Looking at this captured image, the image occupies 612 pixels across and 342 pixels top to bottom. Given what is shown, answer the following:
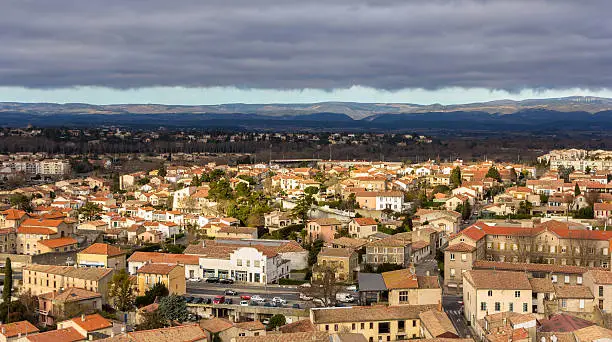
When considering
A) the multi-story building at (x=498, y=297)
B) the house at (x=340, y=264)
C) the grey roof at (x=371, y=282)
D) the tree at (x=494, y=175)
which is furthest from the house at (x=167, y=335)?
the tree at (x=494, y=175)

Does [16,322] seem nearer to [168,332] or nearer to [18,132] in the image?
[168,332]

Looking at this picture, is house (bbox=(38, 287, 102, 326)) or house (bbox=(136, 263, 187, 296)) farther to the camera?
house (bbox=(136, 263, 187, 296))

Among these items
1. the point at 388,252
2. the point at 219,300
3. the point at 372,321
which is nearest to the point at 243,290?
the point at 219,300

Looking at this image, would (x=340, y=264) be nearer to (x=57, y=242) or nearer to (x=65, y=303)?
(x=65, y=303)

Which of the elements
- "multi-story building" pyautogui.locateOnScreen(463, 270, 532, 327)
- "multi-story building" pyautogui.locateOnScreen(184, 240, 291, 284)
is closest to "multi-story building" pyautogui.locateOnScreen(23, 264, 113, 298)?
"multi-story building" pyautogui.locateOnScreen(184, 240, 291, 284)

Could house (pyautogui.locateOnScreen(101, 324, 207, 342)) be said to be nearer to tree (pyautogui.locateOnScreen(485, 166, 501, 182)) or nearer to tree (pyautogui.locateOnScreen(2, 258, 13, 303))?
tree (pyautogui.locateOnScreen(2, 258, 13, 303))

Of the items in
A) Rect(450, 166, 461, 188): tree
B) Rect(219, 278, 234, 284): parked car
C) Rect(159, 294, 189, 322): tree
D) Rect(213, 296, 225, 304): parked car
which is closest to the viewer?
Rect(159, 294, 189, 322): tree

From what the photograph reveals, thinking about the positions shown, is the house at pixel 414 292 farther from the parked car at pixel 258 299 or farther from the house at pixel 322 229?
the house at pixel 322 229
